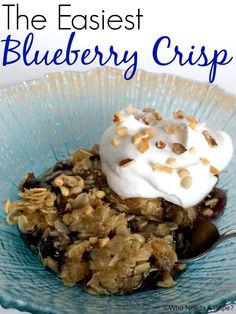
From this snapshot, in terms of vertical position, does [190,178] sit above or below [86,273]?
above

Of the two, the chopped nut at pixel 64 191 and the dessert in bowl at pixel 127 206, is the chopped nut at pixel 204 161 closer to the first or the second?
the dessert in bowl at pixel 127 206

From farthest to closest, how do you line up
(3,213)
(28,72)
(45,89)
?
(28,72), (45,89), (3,213)

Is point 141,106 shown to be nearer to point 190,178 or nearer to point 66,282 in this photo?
point 190,178

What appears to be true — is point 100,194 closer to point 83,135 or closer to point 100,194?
point 100,194

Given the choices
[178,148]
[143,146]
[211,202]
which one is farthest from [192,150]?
[211,202]

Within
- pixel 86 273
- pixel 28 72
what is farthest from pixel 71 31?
pixel 86 273

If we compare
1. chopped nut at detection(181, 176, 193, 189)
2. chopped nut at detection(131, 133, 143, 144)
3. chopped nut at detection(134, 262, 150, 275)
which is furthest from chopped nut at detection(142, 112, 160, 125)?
chopped nut at detection(134, 262, 150, 275)
